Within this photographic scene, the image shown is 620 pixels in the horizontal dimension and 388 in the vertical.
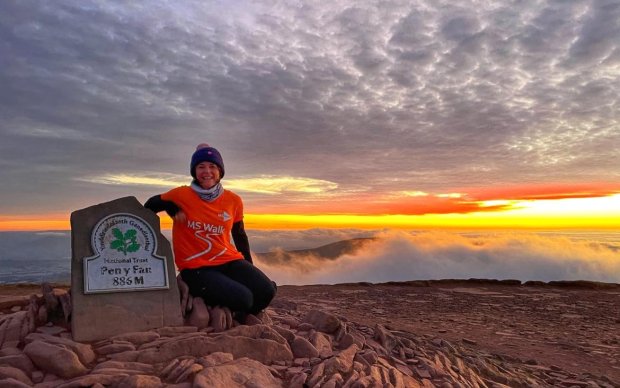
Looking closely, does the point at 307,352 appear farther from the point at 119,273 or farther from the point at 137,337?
the point at 119,273

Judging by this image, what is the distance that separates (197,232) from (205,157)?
868mm

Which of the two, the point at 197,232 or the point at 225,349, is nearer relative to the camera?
the point at 225,349

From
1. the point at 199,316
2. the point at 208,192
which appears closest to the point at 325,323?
the point at 199,316


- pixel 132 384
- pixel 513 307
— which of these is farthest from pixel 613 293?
pixel 132 384

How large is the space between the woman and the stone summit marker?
199mm

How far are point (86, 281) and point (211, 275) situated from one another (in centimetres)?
129

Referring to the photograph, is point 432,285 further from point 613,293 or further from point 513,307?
point 613,293

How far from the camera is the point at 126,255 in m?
5.18

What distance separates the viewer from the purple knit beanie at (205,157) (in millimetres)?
5418

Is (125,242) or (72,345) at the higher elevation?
(125,242)

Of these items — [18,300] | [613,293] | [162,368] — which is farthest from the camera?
[613,293]

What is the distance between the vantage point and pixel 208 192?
546cm

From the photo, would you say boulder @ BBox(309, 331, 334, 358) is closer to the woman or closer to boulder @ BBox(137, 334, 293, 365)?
boulder @ BBox(137, 334, 293, 365)

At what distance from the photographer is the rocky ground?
3.91m
